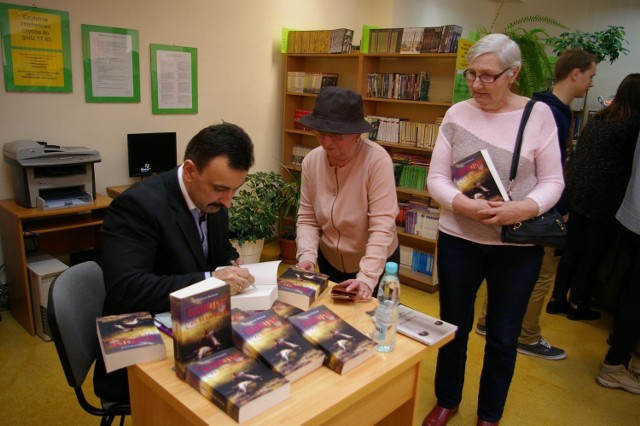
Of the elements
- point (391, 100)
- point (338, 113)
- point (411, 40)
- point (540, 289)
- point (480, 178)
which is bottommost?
point (540, 289)

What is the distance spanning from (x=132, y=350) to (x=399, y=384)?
0.77 meters

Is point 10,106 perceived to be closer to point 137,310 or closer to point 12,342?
point 12,342

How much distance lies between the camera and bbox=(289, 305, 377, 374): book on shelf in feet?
4.22

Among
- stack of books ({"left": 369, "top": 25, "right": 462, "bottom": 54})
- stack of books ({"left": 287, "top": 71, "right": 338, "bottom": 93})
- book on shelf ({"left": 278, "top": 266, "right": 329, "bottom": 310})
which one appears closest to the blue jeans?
book on shelf ({"left": 278, "top": 266, "right": 329, "bottom": 310})

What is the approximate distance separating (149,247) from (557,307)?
329cm

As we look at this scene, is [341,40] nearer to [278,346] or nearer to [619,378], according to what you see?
[619,378]

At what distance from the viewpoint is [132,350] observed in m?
1.24

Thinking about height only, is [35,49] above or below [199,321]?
above

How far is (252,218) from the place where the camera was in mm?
4098

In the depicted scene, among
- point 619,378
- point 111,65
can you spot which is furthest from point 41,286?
point 619,378

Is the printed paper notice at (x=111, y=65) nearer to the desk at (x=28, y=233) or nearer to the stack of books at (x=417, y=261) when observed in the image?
the desk at (x=28, y=233)

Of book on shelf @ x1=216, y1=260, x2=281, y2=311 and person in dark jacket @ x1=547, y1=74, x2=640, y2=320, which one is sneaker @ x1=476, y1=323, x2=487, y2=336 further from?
book on shelf @ x1=216, y1=260, x2=281, y2=311

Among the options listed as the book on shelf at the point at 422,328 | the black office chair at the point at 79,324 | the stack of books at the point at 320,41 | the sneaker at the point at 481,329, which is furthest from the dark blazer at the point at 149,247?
the stack of books at the point at 320,41

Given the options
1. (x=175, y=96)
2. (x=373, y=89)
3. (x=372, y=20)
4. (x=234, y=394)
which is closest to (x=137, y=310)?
(x=234, y=394)
